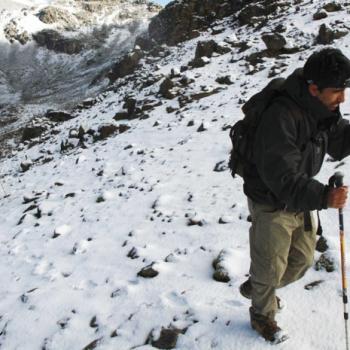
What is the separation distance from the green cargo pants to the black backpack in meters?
0.40

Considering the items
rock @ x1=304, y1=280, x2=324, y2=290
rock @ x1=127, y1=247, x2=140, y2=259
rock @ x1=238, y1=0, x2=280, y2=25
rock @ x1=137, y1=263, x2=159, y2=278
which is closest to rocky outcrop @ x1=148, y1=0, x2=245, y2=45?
rock @ x1=238, y1=0, x2=280, y2=25

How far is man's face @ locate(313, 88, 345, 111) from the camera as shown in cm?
299

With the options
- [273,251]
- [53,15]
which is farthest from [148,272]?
[53,15]

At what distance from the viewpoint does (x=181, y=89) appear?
63.6ft

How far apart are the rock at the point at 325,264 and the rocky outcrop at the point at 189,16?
33324 mm

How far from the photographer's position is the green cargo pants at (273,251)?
338cm

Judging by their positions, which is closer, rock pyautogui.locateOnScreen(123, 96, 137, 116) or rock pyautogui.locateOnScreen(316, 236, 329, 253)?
rock pyautogui.locateOnScreen(316, 236, 329, 253)

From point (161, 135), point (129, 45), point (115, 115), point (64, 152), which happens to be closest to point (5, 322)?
point (161, 135)

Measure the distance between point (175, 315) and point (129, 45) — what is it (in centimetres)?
8796

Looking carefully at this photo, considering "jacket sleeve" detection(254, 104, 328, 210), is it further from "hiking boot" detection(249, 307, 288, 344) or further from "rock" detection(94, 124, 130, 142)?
"rock" detection(94, 124, 130, 142)

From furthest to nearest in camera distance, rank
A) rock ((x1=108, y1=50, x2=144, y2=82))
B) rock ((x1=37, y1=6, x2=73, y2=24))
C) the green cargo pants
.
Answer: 1. rock ((x1=37, y1=6, x2=73, y2=24))
2. rock ((x1=108, y1=50, x2=144, y2=82))
3. the green cargo pants

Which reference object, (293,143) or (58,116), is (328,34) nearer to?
(58,116)

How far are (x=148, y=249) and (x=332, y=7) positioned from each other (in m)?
21.5

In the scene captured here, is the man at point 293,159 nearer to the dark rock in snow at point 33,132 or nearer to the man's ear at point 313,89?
the man's ear at point 313,89
